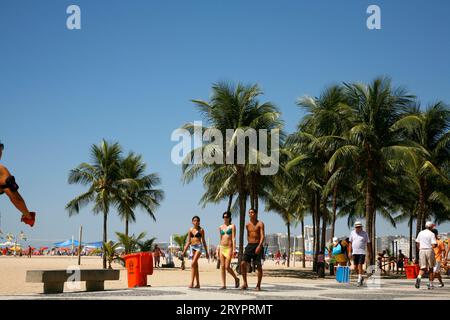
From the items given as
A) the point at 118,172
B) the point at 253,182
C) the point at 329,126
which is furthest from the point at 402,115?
the point at 118,172

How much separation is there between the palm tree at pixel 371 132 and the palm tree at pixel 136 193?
21035 mm

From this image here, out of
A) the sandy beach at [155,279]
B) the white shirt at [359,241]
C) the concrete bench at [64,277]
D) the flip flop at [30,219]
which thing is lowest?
the sandy beach at [155,279]

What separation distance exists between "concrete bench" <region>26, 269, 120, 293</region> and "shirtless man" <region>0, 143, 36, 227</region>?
275 inches

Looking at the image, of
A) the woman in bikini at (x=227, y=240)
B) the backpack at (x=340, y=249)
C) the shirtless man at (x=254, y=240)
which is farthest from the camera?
the backpack at (x=340, y=249)

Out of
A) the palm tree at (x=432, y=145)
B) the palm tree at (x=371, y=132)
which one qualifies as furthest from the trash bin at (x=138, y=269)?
the palm tree at (x=432, y=145)

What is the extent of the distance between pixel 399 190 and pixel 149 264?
26.0 m

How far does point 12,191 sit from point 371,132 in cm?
2538

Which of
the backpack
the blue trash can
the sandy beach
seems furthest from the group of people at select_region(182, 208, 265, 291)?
the backpack

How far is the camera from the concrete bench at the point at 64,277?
12.6 m

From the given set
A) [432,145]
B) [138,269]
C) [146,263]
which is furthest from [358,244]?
[432,145]

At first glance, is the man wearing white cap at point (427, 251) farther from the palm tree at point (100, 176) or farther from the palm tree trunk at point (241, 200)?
the palm tree at point (100, 176)

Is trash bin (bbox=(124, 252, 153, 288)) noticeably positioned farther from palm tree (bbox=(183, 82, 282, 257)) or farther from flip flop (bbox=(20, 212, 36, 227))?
palm tree (bbox=(183, 82, 282, 257))

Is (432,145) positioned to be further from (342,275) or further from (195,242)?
(195,242)

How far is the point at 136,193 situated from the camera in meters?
50.1
